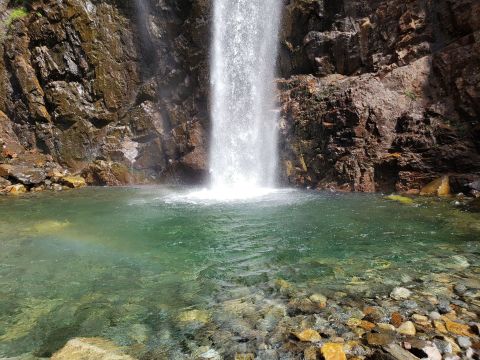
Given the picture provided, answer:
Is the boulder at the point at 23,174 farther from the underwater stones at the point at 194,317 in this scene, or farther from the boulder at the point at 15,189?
the underwater stones at the point at 194,317

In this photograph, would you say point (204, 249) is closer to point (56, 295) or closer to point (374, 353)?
point (56, 295)

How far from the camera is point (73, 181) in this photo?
867 inches

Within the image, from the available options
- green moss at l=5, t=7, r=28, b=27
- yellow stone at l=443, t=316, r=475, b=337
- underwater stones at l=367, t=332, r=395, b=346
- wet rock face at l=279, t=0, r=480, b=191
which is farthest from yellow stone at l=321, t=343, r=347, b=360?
green moss at l=5, t=7, r=28, b=27

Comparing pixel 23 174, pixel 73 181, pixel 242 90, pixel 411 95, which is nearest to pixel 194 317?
pixel 411 95

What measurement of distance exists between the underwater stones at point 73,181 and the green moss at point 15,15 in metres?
12.8

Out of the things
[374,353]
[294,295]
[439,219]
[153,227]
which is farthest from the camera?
[153,227]

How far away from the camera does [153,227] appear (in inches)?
416

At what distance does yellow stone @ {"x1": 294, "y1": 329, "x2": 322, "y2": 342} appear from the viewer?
4145 mm

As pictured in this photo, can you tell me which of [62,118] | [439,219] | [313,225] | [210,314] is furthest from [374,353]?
[62,118]

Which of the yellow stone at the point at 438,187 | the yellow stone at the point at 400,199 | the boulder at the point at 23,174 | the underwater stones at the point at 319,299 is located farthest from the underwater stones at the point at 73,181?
the underwater stones at the point at 319,299

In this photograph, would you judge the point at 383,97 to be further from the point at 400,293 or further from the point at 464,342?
the point at 464,342

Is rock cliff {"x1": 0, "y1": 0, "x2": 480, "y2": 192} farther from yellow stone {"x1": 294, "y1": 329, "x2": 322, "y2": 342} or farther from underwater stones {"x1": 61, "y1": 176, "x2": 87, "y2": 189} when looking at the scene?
yellow stone {"x1": 294, "y1": 329, "x2": 322, "y2": 342}

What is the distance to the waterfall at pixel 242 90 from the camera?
813 inches

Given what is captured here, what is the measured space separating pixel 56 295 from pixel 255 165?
15.4 metres
